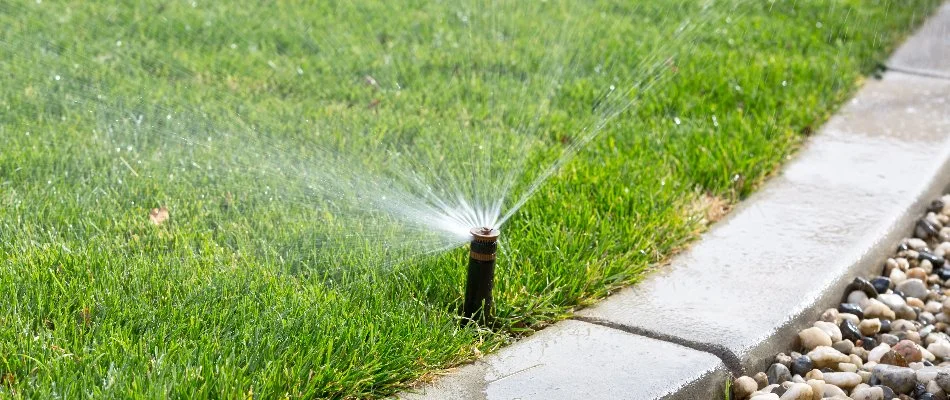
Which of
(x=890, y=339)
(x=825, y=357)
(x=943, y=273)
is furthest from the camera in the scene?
(x=943, y=273)

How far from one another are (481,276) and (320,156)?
3.93ft

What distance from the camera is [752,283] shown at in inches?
116

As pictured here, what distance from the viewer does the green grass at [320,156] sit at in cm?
231

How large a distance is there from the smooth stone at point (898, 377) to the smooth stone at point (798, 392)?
0.77 ft

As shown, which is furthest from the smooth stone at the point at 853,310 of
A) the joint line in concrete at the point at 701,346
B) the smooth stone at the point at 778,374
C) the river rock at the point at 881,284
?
the joint line in concrete at the point at 701,346

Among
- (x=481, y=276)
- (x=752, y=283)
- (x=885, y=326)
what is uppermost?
(x=481, y=276)

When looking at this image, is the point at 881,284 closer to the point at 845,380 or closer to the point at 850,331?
the point at 850,331

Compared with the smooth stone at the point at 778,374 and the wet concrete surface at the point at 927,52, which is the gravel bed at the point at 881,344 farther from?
the wet concrete surface at the point at 927,52

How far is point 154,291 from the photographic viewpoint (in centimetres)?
251

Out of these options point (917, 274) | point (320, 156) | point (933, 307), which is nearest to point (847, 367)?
point (933, 307)

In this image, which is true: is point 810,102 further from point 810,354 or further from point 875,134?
point 810,354

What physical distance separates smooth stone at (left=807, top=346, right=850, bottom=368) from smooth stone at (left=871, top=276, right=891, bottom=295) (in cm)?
54

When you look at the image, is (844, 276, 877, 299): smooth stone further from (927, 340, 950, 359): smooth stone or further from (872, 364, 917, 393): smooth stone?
(872, 364, 917, 393): smooth stone

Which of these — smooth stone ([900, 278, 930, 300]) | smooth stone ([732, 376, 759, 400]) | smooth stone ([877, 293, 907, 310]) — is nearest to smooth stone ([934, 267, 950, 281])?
smooth stone ([900, 278, 930, 300])
